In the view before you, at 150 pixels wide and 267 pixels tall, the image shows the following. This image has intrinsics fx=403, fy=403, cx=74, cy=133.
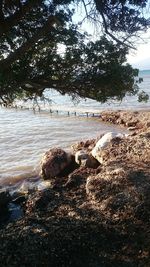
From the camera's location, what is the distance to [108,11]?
29.6 ft

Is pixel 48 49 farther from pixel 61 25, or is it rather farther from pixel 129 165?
pixel 129 165

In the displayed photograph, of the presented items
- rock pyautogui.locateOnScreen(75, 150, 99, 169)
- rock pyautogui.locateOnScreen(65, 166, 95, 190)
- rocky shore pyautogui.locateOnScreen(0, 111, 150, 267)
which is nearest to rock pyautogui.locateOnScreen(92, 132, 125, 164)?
rock pyautogui.locateOnScreen(75, 150, 99, 169)

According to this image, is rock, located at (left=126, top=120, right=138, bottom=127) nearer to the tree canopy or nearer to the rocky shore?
the rocky shore

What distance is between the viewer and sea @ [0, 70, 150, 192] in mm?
17625

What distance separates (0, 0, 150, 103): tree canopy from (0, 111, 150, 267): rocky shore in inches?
114

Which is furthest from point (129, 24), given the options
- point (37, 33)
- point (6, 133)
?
point (6, 133)

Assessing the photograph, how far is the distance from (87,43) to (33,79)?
4.81 feet

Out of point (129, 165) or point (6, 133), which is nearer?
point (129, 165)

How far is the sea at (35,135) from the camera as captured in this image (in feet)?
57.8

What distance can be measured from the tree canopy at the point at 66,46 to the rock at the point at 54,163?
716cm

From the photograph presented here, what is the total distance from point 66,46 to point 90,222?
415 centimetres

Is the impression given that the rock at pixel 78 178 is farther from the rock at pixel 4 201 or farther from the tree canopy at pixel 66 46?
the tree canopy at pixel 66 46

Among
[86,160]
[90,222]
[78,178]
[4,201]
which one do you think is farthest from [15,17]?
[86,160]

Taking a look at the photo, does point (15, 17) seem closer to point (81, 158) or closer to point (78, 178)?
point (78, 178)
